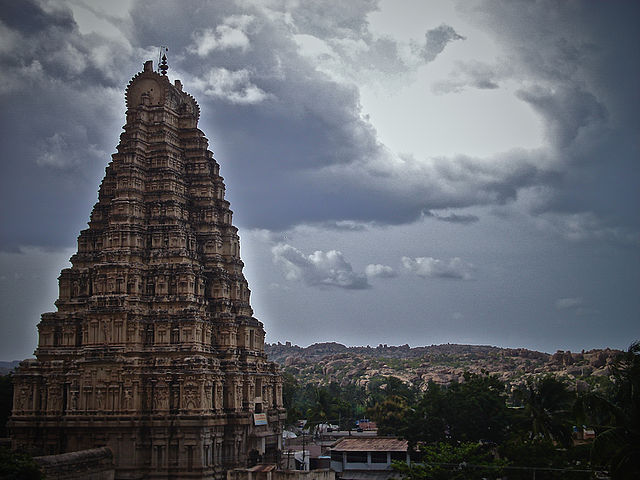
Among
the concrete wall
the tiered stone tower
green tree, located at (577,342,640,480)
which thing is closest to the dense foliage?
green tree, located at (577,342,640,480)

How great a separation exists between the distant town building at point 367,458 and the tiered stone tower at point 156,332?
7137 millimetres

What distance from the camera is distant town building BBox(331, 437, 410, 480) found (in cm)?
5038

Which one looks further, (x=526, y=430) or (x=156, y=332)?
(x=526, y=430)

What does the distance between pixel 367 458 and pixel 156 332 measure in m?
20.0

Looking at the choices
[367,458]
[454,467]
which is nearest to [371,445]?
[367,458]

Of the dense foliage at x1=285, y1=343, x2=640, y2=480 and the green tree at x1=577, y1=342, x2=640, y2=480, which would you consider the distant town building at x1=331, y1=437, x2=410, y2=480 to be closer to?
the dense foliage at x1=285, y1=343, x2=640, y2=480

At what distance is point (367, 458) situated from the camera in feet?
169

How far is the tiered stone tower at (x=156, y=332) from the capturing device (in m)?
38.9

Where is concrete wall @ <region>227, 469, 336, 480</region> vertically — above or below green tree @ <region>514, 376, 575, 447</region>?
below

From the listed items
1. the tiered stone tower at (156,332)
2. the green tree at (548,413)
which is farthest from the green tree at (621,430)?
the tiered stone tower at (156,332)

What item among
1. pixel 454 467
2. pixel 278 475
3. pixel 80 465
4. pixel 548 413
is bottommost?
pixel 278 475

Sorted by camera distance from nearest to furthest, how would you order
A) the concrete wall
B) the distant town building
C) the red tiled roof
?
the concrete wall, the distant town building, the red tiled roof

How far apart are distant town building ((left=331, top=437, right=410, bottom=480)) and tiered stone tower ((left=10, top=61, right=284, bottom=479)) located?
23.4 ft

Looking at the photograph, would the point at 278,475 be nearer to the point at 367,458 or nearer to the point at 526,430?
the point at 367,458
